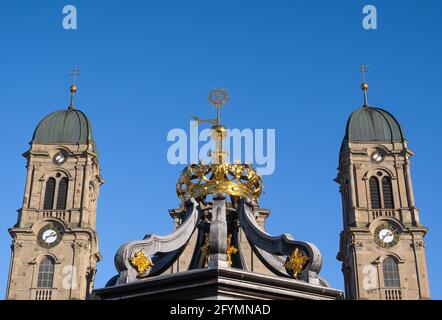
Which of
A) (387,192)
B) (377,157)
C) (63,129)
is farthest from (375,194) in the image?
(63,129)

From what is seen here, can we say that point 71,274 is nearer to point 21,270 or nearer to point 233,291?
point 21,270

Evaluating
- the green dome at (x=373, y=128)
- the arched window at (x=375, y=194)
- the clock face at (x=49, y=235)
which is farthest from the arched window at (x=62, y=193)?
the arched window at (x=375, y=194)

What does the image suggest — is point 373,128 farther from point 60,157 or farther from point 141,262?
point 141,262

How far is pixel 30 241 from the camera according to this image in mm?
61656

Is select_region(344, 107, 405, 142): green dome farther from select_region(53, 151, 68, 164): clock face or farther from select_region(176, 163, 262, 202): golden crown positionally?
select_region(176, 163, 262, 202): golden crown

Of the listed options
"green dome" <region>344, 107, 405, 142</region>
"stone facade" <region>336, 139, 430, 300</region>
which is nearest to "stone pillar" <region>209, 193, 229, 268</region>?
"stone facade" <region>336, 139, 430, 300</region>

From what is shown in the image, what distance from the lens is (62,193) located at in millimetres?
64562

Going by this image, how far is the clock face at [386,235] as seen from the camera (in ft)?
201

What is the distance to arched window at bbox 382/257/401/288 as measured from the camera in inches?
2354

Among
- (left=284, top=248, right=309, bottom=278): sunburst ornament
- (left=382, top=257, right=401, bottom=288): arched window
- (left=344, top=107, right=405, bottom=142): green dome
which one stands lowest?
(left=284, top=248, right=309, bottom=278): sunburst ornament

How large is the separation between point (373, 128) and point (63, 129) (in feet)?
87.4
